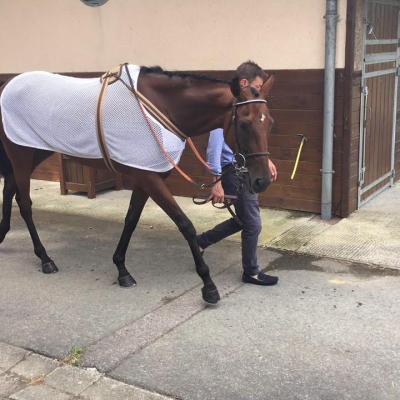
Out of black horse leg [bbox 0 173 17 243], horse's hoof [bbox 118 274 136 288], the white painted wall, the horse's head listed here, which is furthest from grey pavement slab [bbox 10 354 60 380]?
the white painted wall

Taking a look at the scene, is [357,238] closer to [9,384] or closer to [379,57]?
[379,57]

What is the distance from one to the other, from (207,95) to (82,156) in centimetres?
116

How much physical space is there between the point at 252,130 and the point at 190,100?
61cm

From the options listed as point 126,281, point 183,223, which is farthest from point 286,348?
point 126,281

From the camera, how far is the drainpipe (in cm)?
552

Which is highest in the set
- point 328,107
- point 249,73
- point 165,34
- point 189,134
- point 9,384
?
point 165,34

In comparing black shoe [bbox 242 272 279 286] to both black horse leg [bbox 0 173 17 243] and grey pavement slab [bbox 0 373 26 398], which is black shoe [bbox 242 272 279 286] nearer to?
grey pavement slab [bbox 0 373 26 398]

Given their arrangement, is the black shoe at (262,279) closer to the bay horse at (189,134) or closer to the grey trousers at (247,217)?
the grey trousers at (247,217)

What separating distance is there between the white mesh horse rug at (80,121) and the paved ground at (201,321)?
1.06 meters

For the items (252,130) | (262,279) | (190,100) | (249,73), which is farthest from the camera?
(262,279)

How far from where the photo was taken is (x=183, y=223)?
3898 millimetres

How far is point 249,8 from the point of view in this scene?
19.8 ft

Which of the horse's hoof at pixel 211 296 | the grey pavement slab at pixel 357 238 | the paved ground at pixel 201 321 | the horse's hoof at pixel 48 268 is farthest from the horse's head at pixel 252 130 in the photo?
the horse's hoof at pixel 48 268

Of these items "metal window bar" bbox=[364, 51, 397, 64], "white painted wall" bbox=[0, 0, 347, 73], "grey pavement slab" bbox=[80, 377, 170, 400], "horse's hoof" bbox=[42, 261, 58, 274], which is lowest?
"grey pavement slab" bbox=[80, 377, 170, 400]
